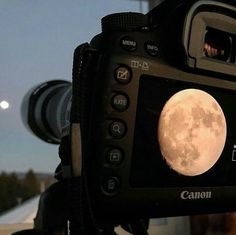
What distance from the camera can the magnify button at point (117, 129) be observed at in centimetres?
35

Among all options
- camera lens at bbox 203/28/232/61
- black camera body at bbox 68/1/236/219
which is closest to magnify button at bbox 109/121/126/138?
black camera body at bbox 68/1/236/219

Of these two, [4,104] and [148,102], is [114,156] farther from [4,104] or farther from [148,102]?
[4,104]

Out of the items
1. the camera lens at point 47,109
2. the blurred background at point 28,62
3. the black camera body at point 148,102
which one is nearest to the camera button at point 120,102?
the black camera body at point 148,102

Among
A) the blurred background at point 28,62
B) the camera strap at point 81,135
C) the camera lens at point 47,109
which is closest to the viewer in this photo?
the camera strap at point 81,135

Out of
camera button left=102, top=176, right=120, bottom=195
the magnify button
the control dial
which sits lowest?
camera button left=102, top=176, right=120, bottom=195

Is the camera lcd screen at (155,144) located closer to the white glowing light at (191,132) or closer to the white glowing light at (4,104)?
the white glowing light at (191,132)

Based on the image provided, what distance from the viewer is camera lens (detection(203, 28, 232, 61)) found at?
412 millimetres

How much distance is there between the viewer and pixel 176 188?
0.39 meters

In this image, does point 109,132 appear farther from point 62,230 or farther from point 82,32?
point 82,32

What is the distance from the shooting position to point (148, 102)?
371 mm

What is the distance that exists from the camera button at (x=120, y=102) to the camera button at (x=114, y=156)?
3cm

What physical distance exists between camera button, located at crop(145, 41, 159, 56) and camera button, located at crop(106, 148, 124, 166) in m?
0.08

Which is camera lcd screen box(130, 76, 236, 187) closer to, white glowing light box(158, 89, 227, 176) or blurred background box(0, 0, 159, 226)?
white glowing light box(158, 89, 227, 176)

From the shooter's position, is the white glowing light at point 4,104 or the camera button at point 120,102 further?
the white glowing light at point 4,104
